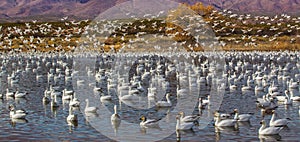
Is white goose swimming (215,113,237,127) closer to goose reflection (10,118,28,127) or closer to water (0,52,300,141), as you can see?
water (0,52,300,141)

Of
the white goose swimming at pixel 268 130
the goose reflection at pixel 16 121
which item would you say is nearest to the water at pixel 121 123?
the goose reflection at pixel 16 121

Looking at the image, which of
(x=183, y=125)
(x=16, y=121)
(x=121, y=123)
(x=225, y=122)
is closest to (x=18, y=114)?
(x=16, y=121)

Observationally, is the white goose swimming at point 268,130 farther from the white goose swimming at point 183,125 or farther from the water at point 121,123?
the white goose swimming at point 183,125

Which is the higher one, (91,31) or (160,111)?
(91,31)

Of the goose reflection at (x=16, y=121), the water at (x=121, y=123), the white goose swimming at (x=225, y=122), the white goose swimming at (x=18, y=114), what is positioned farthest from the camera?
the white goose swimming at (x=18, y=114)

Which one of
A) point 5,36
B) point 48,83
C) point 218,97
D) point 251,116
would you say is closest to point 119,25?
point 5,36

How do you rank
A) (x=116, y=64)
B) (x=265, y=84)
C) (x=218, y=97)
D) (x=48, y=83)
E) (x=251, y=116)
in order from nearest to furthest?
(x=251, y=116), (x=218, y=97), (x=265, y=84), (x=48, y=83), (x=116, y=64)

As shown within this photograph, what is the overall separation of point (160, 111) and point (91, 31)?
3032 inches

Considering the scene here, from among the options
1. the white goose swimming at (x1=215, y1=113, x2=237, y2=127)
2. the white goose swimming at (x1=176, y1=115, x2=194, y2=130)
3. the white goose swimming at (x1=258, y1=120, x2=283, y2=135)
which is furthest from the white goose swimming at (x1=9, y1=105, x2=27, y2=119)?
the white goose swimming at (x1=258, y1=120, x2=283, y2=135)

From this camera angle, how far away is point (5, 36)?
9369 cm

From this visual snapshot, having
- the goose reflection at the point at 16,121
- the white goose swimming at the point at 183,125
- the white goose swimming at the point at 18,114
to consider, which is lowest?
the white goose swimming at the point at 183,125

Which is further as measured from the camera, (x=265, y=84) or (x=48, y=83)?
(x=48, y=83)

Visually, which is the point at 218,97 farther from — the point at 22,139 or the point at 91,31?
the point at 91,31

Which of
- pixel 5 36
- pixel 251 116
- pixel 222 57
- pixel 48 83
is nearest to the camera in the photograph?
pixel 251 116
